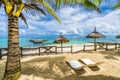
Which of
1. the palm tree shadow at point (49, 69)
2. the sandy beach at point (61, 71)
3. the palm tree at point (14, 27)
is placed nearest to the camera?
the palm tree at point (14, 27)

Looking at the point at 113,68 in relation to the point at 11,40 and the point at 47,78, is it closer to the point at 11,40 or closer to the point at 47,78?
the point at 47,78

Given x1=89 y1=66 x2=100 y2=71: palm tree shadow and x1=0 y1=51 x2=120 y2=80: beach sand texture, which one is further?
x1=89 y1=66 x2=100 y2=71: palm tree shadow

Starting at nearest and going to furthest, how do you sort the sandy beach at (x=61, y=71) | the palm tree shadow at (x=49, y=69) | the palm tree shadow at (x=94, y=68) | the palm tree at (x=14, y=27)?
the palm tree at (x=14, y=27) < the sandy beach at (x=61, y=71) < the palm tree shadow at (x=49, y=69) < the palm tree shadow at (x=94, y=68)

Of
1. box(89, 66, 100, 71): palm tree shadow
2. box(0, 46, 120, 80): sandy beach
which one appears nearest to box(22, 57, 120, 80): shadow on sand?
box(0, 46, 120, 80): sandy beach

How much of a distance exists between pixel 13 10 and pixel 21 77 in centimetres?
366

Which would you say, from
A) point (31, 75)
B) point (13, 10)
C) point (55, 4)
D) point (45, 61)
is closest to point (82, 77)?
point (31, 75)

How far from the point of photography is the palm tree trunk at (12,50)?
8469 millimetres

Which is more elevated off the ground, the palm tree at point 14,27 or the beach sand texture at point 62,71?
the palm tree at point 14,27

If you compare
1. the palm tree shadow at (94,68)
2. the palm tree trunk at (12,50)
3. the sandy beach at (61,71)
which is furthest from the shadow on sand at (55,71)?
the palm tree trunk at (12,50)

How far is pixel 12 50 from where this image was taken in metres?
8.66

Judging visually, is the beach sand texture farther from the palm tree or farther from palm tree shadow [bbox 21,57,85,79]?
the palm tree

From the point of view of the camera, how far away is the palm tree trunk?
333 inches

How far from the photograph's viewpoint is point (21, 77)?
9.51m

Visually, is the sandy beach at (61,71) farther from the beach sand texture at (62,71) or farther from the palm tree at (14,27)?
the palm tree at (14,27)
